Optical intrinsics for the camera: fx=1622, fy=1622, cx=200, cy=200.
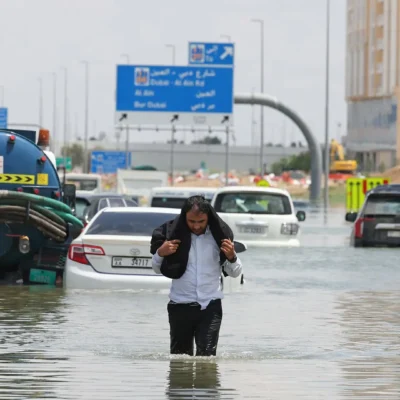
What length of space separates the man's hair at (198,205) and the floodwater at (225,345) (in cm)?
124

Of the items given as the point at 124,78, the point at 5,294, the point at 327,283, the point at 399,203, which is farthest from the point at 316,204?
the point at 5,294

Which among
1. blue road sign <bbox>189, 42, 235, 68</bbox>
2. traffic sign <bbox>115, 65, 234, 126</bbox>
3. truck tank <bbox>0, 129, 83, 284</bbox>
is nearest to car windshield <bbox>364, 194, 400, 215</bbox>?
truck tank <bbox>0, 129, 83, 284</bbox>

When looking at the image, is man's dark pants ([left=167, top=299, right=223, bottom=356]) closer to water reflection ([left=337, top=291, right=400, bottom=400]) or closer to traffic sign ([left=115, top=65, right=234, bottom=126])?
water reflection ([left=337, top=291, right=400, bottom=400])

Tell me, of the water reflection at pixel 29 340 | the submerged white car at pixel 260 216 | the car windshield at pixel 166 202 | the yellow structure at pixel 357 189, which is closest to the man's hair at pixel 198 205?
the water reflection at pixel 29 340

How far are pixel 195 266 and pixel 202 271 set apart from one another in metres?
0.07

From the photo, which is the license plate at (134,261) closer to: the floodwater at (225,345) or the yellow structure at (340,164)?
the floodwater at (225,345)

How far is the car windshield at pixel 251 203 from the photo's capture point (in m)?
33.2

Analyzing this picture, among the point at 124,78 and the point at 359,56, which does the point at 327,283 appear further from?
the point at 359,56

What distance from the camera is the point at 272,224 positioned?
33.3 metres

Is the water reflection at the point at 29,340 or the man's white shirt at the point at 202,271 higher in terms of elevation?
the man's white shirt at the point at 202,271

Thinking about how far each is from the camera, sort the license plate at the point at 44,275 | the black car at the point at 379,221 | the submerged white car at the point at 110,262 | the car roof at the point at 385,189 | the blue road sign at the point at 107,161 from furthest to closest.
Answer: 1. the blue road sign at the point at 107,161
2. the black car at the point at 379,221
3. the car roof at the point at 385,189
4. the license plate at the point at 44,275
5. the submerged white car at the point at 110,262

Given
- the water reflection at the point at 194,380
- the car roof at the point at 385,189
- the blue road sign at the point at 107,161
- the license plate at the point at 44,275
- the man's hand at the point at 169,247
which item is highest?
the blue road sign at the point at 107,161

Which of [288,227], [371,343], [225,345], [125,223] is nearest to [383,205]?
[288,227]

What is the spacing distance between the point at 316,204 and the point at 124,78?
556 inches
